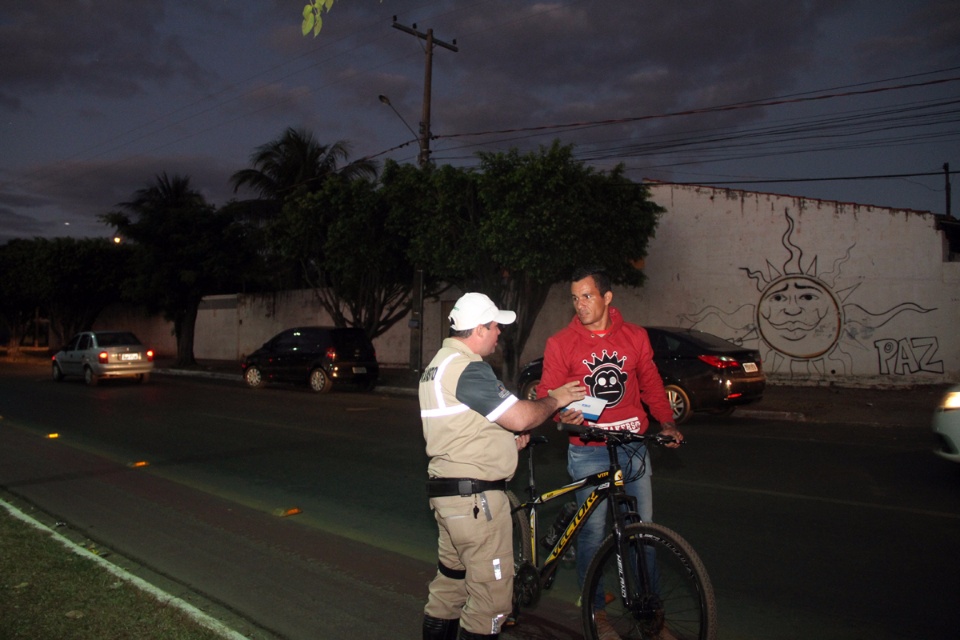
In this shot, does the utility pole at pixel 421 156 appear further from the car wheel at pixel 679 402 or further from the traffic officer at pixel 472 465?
the traffic officer at pixel 472 465

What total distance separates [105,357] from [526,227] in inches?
484

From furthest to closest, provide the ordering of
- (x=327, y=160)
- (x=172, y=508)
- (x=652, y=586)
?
(x=327, y=160)
(x=172, y=508)
(x=652, y=586)

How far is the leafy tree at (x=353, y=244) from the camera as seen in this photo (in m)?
20.9

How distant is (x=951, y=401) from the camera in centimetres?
769

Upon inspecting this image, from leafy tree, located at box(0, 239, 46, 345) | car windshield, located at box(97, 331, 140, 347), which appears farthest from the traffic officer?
leafy tree, located at box(0, 239, 46, 345)

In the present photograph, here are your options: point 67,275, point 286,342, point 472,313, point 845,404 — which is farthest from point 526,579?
point 67,275

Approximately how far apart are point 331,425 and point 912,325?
13.5 metres

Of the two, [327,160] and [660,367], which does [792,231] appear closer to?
[660,367]

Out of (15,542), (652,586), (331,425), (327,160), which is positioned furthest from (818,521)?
(327,160)

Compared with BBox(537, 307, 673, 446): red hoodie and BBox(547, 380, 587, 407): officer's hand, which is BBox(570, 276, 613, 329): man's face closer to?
BBox(537, 307, 673, 446): red hoodie

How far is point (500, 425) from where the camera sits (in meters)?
3.32

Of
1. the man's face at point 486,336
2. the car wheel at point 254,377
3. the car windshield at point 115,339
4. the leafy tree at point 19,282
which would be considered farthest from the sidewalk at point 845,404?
the leafy tree at point 19,282

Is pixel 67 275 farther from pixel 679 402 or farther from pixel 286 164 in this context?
pixel 679 402

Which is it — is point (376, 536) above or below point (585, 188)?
below
